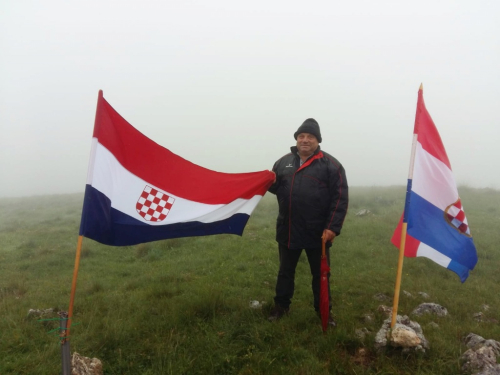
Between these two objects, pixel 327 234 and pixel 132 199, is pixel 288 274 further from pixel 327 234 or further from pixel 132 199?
pixel 132 199

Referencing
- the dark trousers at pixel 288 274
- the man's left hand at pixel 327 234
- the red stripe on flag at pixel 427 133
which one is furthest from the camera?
the dark trousers at pixel 288 274

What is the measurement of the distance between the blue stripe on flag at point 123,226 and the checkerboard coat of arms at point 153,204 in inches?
4.8

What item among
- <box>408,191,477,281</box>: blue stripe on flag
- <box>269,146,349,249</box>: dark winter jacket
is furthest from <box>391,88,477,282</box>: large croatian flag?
<box>269,146,349,249</box>: dark winter jacket

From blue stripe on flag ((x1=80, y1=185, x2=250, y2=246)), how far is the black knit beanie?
153cm

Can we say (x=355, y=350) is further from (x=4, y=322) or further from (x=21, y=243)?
(x=21, y=243)

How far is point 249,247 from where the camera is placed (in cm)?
860

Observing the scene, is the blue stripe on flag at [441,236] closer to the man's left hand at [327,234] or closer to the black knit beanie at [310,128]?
the man's left hand at [327,234]

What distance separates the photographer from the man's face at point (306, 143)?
4449 mm

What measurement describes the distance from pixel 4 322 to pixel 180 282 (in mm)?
2624

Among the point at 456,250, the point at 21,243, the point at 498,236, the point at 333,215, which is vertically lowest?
the point at 21,243

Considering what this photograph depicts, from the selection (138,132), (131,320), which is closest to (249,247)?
(131,320)

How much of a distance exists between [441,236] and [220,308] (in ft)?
10.1

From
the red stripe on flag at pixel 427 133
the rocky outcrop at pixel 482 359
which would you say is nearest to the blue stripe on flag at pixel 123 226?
the red stripe on flag at pixel 427 133

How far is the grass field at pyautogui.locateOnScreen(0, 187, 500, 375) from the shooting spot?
11.9 feet
